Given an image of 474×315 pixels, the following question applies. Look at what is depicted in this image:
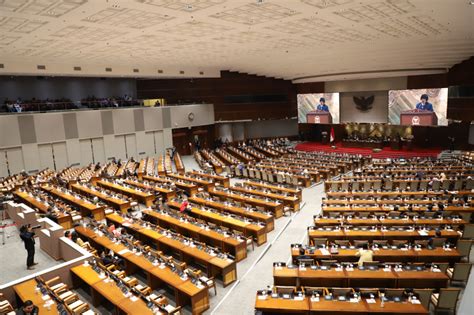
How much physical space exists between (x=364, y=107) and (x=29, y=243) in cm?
2890

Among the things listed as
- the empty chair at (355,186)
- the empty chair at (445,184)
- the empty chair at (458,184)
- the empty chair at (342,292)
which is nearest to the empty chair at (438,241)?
the empty chair at (342,292)

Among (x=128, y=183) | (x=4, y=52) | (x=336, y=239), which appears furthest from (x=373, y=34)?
(x=4, y=52)

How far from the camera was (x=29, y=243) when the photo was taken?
9586mm

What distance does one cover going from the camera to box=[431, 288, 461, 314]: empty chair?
699 cm

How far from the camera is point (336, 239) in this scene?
10102mm

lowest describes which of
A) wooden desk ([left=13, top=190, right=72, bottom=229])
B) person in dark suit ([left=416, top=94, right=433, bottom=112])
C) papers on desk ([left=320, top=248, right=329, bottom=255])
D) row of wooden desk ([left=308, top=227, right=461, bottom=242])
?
papers on desk ([left=320, top=248, right=329, bottom=255])

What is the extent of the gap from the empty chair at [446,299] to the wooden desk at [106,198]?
11723 millimetres

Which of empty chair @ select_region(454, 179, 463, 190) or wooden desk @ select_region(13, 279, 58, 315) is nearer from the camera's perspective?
wooden desk @ select_region(13, 279, 58, 315)

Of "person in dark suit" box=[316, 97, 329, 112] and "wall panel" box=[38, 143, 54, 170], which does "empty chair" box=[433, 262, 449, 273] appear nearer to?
"wall panel" box=[38, 143, 54, 170]

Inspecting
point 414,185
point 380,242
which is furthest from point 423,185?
point 380,242

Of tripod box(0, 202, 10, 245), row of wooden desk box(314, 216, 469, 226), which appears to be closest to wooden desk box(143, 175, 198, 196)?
tripod box(0, 202, 10, 245)

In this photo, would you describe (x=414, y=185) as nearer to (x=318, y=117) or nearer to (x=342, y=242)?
(x=342, y=242)

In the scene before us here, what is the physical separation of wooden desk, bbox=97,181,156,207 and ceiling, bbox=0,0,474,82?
22.8 feet

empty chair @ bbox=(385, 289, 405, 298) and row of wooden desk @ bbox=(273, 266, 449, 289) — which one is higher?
empty chair @ bbox=(385, 289, 405, 298)
